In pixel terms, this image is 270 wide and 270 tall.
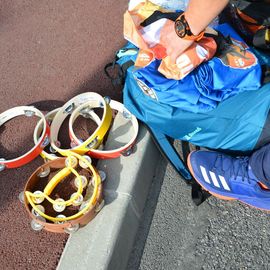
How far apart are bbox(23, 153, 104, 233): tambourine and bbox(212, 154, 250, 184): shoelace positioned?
0.61 metres

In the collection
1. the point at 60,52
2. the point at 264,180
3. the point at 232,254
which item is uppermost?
the point at 60,52

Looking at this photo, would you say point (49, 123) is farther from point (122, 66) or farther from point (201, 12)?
point (201, 12)

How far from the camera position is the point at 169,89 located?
6.31ft

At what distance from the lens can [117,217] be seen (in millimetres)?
1867

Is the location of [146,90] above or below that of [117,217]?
above

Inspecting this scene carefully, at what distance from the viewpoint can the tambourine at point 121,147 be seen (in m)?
2.05

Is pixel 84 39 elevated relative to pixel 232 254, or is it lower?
elevated

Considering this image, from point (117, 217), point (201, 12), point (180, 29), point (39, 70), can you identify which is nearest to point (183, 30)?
point (180, 29)

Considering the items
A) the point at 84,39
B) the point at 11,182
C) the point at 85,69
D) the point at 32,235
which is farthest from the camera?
the point at 84,39

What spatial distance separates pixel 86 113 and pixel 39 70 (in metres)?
0.63

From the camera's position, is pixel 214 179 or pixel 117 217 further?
pixel 214 179

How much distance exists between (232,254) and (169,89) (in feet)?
2.74

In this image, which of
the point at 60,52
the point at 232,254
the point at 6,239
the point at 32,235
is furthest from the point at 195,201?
the point at 60,52

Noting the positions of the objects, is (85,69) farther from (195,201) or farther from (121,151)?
(195,201)
